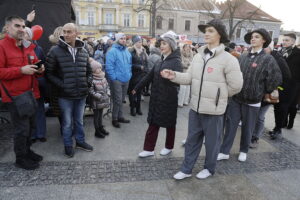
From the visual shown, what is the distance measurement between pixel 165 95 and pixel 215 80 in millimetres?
894

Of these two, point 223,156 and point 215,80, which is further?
point 223,156

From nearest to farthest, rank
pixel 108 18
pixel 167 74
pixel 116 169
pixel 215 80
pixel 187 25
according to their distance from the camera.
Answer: pixel 215 80
pixel 167 74
pixel 116 169
pixel 108 18
pixel 187 25

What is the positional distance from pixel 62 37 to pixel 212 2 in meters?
47.2

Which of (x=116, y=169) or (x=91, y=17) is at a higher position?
(x=91, y=17)

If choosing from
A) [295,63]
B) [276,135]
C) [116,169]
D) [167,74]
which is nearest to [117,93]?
[116,169]

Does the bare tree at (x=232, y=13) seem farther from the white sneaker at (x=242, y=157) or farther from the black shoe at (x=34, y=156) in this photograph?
the black shoe at (x=34, y=156)

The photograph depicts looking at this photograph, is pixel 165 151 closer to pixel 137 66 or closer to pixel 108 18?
pixel 137 66

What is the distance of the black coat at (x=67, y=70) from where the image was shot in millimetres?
3611

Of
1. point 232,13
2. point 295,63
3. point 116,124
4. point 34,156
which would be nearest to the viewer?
point 34,156

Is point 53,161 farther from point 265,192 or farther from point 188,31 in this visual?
point 188,31

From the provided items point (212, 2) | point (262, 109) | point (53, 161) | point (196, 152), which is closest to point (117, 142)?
point (53, 161)

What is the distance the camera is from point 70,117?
3904mm

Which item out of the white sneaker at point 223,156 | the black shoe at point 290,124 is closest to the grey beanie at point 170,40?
the white sneaker at point 223,156

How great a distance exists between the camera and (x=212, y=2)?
45.4 m
